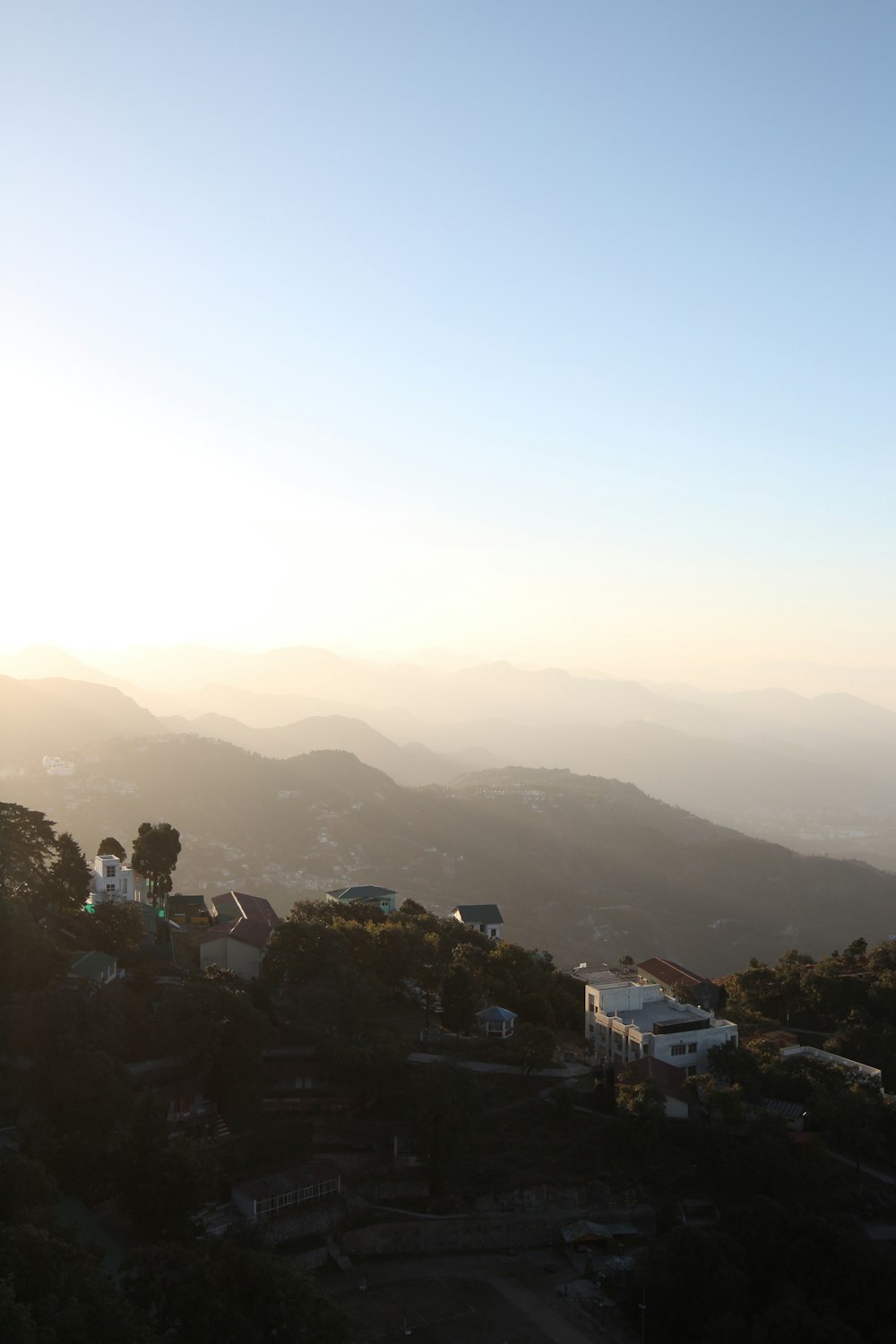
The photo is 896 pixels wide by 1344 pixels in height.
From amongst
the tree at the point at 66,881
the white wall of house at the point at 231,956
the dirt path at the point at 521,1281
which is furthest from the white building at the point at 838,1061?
the tree at the point at 66,881

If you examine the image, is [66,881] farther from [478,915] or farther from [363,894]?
[478,915]

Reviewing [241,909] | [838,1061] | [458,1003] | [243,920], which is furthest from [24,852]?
[838,1061]

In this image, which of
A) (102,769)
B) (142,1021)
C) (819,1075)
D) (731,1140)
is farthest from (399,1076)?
(102,769)

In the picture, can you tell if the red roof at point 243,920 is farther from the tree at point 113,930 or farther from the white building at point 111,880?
the white building at point 111,880

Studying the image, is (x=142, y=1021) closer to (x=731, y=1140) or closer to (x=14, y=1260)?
(x=14, y=1260)

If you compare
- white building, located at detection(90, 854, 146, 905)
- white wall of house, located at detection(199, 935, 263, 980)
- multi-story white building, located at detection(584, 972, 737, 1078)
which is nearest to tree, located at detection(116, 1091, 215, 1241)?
white wall of house, located at detection(199, 935, 263, 980)

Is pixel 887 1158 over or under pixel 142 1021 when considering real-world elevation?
under
